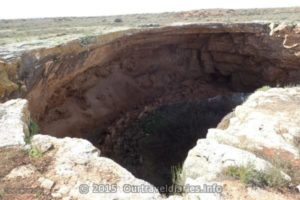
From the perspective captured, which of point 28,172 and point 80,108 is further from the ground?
point 28,172

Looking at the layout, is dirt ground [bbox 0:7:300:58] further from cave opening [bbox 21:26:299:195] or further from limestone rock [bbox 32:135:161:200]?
limestone rock [bbox 32:135:161:200]

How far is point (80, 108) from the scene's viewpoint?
12.5m

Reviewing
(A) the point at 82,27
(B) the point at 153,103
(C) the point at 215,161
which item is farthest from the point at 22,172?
(A) the point at 82,27

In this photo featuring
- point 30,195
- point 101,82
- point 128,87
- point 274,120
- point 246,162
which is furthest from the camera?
point 128,87

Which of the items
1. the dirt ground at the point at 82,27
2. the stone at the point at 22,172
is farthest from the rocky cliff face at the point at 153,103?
the dirt ground at the point at 82,27

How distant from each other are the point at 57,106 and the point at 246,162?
7.90 m

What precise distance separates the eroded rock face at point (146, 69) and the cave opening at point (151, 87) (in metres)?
0.04

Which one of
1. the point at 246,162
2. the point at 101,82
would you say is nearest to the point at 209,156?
the point at 246,162

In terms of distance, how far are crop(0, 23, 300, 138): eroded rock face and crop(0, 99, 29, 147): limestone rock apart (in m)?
2.33

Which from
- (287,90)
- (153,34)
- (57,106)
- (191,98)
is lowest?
(191,98)

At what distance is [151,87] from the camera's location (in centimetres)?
1587

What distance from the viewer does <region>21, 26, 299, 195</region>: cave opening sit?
414 inches

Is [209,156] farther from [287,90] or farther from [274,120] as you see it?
[287,90]

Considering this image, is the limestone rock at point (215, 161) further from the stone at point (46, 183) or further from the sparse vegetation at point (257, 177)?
the stone at point (46, 183)
